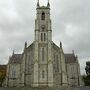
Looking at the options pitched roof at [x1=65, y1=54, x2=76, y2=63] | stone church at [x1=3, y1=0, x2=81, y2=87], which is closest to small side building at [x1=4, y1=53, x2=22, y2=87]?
stone church at [x1=3, y1=0, x2=81, y2=87]

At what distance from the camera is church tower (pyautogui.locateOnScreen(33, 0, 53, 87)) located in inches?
2226

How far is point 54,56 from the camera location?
61500 mm

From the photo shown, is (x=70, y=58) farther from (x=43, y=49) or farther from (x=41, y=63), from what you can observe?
(x=41, y=63)

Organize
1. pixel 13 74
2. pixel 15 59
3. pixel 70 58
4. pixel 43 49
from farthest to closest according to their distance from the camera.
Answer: pixel 70 58 → pixel 15 59 → pixel 13 74 → pixel 43 49

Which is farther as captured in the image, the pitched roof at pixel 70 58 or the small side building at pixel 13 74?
the pitched roof at pixel 70 58

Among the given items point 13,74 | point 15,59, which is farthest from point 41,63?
point 15,59

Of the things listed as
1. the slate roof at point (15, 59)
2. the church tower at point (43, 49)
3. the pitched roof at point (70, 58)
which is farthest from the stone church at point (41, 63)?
the pitched roof at point (70, 58)

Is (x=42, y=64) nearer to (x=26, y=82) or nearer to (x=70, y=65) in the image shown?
(x=26, y=82)

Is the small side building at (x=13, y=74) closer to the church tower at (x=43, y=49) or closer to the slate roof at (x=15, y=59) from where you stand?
the slate roof at (x=15, y=59)

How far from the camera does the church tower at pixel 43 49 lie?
56531mm

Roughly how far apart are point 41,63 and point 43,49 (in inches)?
159

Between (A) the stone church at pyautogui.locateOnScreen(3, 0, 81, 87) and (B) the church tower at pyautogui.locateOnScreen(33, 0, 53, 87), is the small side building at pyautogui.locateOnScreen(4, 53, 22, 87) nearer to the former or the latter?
(A) the stone church at pyautogui.locateOnScreen(3, 0, 81, 87)

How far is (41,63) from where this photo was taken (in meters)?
58.2

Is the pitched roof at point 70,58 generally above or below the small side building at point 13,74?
above
